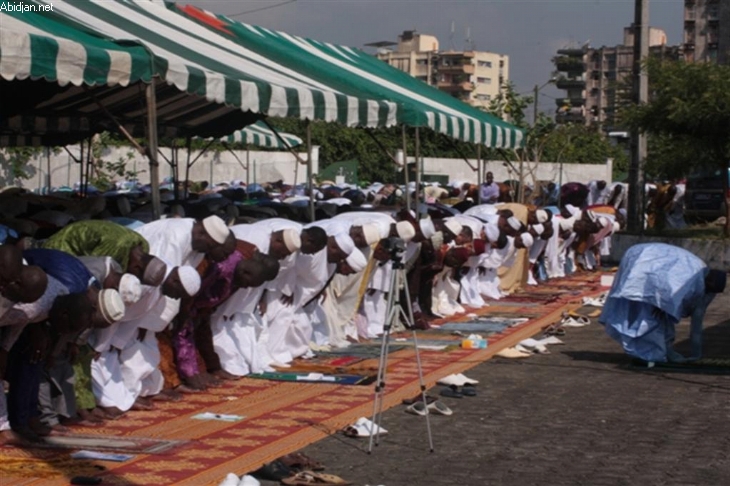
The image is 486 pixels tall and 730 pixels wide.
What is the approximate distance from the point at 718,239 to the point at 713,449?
61.8ft

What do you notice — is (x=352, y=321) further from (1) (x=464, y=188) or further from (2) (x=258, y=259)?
(1) (x=464, y=188)

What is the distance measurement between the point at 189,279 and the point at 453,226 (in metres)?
7.51

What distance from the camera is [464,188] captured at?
3206cm

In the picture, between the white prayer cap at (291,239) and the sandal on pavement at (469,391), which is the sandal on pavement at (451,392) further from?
the white prayer cap at (291,239)

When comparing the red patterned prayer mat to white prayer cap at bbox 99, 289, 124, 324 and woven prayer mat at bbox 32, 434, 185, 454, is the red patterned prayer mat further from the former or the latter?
white prayer cap at bbox 99, 289, 124, 324

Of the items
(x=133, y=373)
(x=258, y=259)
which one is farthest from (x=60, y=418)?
(x=258, y=259)

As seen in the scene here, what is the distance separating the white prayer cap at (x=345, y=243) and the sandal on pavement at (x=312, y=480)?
18.0ft

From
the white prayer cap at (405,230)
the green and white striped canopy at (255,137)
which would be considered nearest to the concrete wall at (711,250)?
the green and white striped canopy at (255,137)

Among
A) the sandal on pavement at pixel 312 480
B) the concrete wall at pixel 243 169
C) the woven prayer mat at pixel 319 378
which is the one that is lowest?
the sandal on pavement at pixel 312 480

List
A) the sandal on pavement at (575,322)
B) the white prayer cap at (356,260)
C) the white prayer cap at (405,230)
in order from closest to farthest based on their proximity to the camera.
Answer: the white prayer cap at (356,260) < the white prayer cap at (405,230) < the sandal on pavement at (575,322)

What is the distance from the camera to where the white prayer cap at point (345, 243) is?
537 inches

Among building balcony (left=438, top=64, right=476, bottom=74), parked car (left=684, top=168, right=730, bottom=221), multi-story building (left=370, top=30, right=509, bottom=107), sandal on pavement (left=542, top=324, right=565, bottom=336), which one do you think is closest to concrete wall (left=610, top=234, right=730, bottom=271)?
parked car (left=684, top=168, right=730, bottom=221)

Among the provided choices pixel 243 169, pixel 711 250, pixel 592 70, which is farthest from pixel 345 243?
pixel 592 70

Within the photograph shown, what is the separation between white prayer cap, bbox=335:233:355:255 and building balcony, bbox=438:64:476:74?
13175 cm
